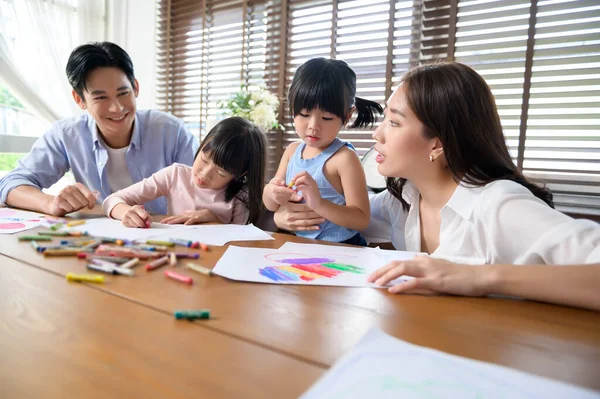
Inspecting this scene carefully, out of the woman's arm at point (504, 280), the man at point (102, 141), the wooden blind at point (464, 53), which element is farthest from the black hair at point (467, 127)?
the wooden blind at point (464, 53)

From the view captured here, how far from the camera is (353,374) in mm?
346

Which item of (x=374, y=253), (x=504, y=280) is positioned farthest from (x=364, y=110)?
(x=504, y=280)

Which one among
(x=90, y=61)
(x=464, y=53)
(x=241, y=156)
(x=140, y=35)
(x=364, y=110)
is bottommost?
(x=241, y=156)

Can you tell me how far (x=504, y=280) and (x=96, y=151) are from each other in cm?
170

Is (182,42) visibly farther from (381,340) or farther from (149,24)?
(381,340)

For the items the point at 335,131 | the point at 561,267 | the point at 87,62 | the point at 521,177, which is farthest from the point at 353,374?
the point at 87,62

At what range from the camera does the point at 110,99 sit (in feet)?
5.21

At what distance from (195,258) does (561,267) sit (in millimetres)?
614

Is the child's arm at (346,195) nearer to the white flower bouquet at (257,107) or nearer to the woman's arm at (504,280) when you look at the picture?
the woman's arm at (504,280)

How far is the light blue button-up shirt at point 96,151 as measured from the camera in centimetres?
166

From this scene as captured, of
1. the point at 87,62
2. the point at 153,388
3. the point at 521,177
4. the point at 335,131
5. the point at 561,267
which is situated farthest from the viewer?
the point at 87,62

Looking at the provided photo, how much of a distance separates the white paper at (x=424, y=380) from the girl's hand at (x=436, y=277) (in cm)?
22

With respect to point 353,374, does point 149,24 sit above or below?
above

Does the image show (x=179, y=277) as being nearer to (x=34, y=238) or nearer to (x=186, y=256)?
(x=186, y=256)
